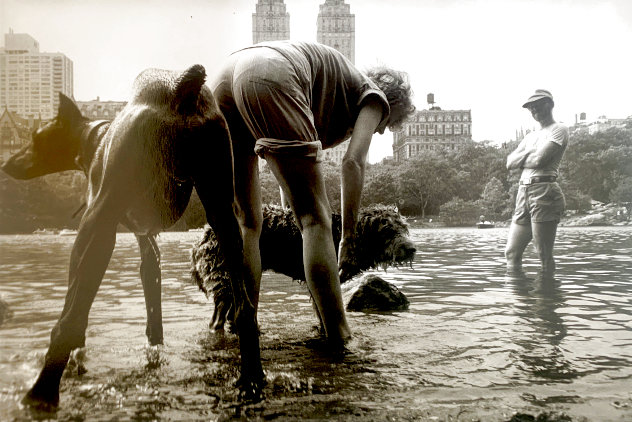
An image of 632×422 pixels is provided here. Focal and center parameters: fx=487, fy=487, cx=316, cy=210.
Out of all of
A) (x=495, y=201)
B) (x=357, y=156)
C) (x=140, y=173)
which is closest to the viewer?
(x=140, y=173)

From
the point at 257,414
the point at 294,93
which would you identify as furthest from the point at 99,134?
the point at 257,414

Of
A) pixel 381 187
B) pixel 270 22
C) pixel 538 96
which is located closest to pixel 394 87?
pixel 270 22

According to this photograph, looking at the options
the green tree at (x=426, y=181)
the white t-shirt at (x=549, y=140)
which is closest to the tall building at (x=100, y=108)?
the green tree at (x=426, y=181)

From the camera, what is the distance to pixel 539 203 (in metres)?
3.40

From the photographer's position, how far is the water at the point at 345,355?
1403mm

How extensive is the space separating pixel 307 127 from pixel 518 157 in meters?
2.12

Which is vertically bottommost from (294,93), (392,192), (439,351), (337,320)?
(439,351)

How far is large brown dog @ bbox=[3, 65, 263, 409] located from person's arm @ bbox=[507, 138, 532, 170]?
2.43 m

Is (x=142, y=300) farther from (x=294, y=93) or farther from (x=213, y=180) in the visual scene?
(x=294, y=93)

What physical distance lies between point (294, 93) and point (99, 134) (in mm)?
695

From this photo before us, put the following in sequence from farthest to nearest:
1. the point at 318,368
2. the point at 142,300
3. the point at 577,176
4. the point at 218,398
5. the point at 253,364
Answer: the point at 577,176, the point at 142,300, the point at 318,368, the point at 253,364, the point at 218,398

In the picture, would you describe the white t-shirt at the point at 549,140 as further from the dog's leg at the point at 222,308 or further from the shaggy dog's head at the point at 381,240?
the dog's leg at the point at 222,308

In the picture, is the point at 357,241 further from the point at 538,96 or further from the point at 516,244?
the point at 538,96

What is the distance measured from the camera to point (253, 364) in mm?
1578
